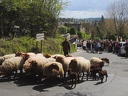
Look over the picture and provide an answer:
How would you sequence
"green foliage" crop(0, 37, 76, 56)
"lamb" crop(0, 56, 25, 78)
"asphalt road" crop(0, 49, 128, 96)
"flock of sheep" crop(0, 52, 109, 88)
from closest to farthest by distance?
"asphalt road" crop(0, 49, 128, 96) → "flock of sheep" crop(0, 52, 109, 88) → "lamb" crop(0, 56, 25, 78) → "green foliage" crop(0, 37, 76, 56)

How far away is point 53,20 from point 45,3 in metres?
2.18

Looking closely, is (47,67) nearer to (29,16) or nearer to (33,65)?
(33,65)

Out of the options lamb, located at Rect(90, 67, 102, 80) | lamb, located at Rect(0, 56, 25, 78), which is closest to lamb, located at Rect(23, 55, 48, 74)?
lamb, located at Rect(0, 56, 25, 78)

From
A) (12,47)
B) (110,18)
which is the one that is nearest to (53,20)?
(12,47)

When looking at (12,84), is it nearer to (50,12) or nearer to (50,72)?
(50,72)

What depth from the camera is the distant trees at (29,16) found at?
28391 millimetres

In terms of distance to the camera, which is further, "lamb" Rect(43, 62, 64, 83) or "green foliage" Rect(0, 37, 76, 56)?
"green foliage" Rect(0, 37, 76, 56)

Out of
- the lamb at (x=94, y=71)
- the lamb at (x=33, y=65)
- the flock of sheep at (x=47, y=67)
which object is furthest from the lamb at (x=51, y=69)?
the lamb at (x=94, y=71)

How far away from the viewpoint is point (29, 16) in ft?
105

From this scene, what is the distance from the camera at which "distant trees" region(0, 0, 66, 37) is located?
28.4 m

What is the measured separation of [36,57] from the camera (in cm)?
1534

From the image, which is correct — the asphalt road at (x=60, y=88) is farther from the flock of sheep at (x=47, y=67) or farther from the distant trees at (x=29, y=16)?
the distant trees at (x=29, y=16)

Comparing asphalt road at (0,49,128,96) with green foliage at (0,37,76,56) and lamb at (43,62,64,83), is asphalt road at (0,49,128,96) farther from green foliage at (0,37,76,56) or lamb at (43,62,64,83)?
green foliage at (0,37,76,56)

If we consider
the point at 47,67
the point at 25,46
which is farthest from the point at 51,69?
the point at 25,46
